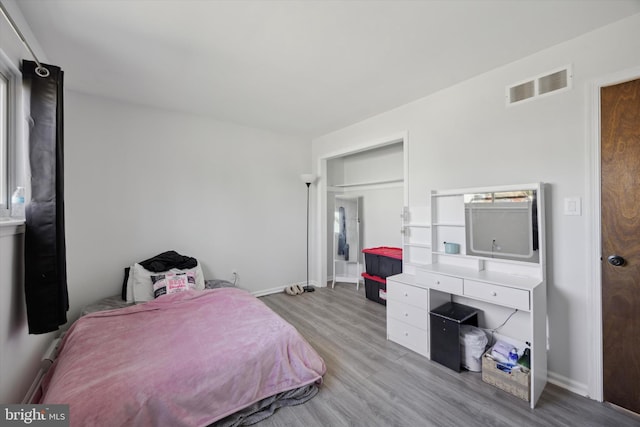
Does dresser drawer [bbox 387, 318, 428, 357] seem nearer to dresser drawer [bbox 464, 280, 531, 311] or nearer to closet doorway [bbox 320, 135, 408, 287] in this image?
dresser drawer [bbox 464, 280, 531, 311]

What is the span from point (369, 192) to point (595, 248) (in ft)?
10.1

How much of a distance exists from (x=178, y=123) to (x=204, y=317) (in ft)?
8.16

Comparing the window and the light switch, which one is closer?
the window

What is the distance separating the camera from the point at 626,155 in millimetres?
1710

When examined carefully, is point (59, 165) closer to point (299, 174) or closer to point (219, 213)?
point (219, 213)

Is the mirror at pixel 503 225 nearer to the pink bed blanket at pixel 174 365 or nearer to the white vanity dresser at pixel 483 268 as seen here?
the white vanity dresser at pixel 483 268

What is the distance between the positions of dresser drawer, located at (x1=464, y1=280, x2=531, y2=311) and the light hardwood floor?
62 cm

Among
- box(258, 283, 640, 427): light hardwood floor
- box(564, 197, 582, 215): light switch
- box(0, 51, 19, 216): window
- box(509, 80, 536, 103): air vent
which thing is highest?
box(509, 80, 536, 103): air vent

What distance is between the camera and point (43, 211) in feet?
5.14

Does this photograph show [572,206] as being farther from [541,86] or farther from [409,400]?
[409,400]

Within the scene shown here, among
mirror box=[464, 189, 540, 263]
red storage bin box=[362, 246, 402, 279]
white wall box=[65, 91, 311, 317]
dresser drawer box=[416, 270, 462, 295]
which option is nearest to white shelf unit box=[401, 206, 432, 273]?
dresser drawer box=[416, 270, 462, 295]

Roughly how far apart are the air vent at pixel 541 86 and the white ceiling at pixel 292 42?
0.22m

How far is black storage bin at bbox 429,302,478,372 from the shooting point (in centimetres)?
212

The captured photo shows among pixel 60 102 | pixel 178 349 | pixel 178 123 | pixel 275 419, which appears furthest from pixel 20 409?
pixel 178 123
